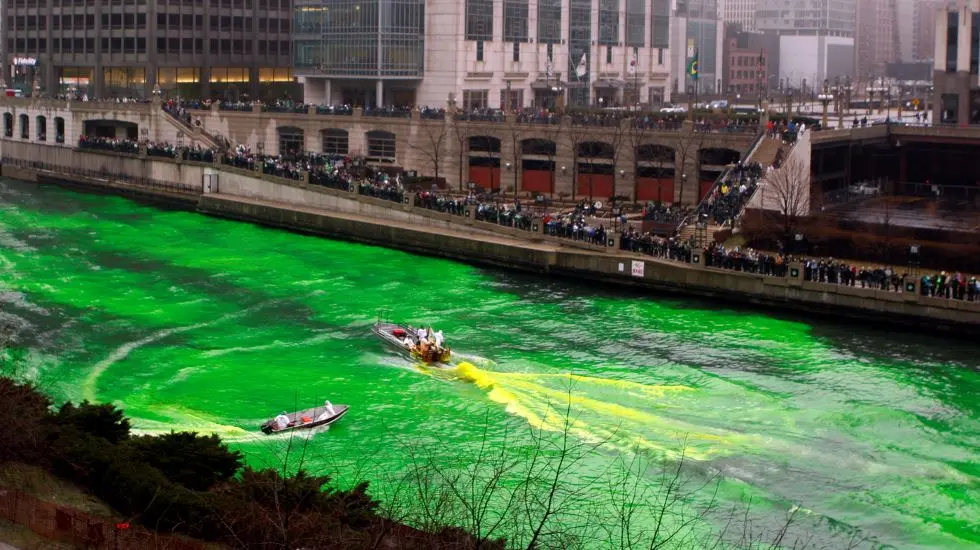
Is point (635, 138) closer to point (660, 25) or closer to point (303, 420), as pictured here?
point (660, 25)

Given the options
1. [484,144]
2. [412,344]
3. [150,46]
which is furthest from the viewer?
[150,46]

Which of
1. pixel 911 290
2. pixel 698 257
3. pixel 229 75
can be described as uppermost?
pixel 229 75

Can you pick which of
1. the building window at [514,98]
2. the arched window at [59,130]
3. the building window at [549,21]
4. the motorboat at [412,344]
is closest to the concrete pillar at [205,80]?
the arched window at [59,130]

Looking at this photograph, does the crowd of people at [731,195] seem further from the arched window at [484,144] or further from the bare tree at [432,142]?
the bare tree at [432,142]

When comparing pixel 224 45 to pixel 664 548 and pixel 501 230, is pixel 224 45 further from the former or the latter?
pixel 664 548

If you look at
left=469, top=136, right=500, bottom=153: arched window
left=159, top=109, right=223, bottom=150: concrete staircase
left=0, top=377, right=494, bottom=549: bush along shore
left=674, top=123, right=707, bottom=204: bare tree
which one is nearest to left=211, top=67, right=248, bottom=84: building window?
left=159, top=109, right=223, bottom=150: concrete staircase

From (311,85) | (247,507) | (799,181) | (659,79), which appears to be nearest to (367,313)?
(799,181)

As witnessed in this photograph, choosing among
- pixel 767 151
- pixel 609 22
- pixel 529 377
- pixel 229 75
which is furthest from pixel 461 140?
pixel 229 75
